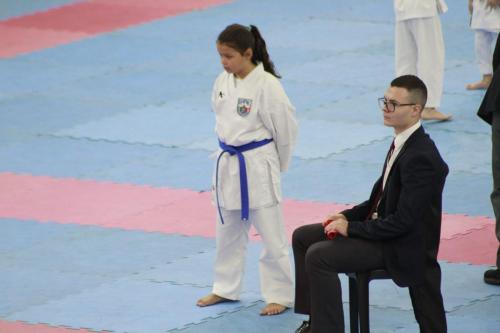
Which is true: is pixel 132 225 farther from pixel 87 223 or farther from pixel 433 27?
pixel 433 27

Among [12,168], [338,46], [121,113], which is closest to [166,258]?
[12,168]

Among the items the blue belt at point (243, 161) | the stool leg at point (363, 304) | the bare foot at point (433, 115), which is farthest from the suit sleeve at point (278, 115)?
the bare foot at point (433, 115)

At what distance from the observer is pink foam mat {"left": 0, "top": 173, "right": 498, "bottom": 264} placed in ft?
30.2

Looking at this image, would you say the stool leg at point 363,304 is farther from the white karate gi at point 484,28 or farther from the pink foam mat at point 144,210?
the white karate gi at point 484,28

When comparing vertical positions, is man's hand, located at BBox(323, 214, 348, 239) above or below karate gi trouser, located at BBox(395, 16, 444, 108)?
below

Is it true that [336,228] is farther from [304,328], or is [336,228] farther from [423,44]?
[423,44]

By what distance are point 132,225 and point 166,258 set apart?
2.79ft

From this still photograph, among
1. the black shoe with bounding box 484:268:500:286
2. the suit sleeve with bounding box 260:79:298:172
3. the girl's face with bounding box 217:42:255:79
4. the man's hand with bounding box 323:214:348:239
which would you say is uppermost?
the girl's face with bounding box 217:42:255:79

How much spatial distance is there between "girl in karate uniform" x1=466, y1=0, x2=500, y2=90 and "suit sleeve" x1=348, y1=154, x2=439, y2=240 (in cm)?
631

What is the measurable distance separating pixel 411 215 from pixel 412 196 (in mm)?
107

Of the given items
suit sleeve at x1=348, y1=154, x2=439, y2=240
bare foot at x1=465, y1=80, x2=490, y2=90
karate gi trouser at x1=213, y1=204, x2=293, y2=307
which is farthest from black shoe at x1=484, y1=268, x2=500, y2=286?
bare foot at x1=465, y1=80, x2=490, y2=90

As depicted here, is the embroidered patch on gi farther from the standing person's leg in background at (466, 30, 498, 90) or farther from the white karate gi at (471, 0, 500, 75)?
the standing person's leg in background at (466, 30, 498, 90)

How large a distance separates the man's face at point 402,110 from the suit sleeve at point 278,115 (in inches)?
38.7

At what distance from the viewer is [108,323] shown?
774cm
